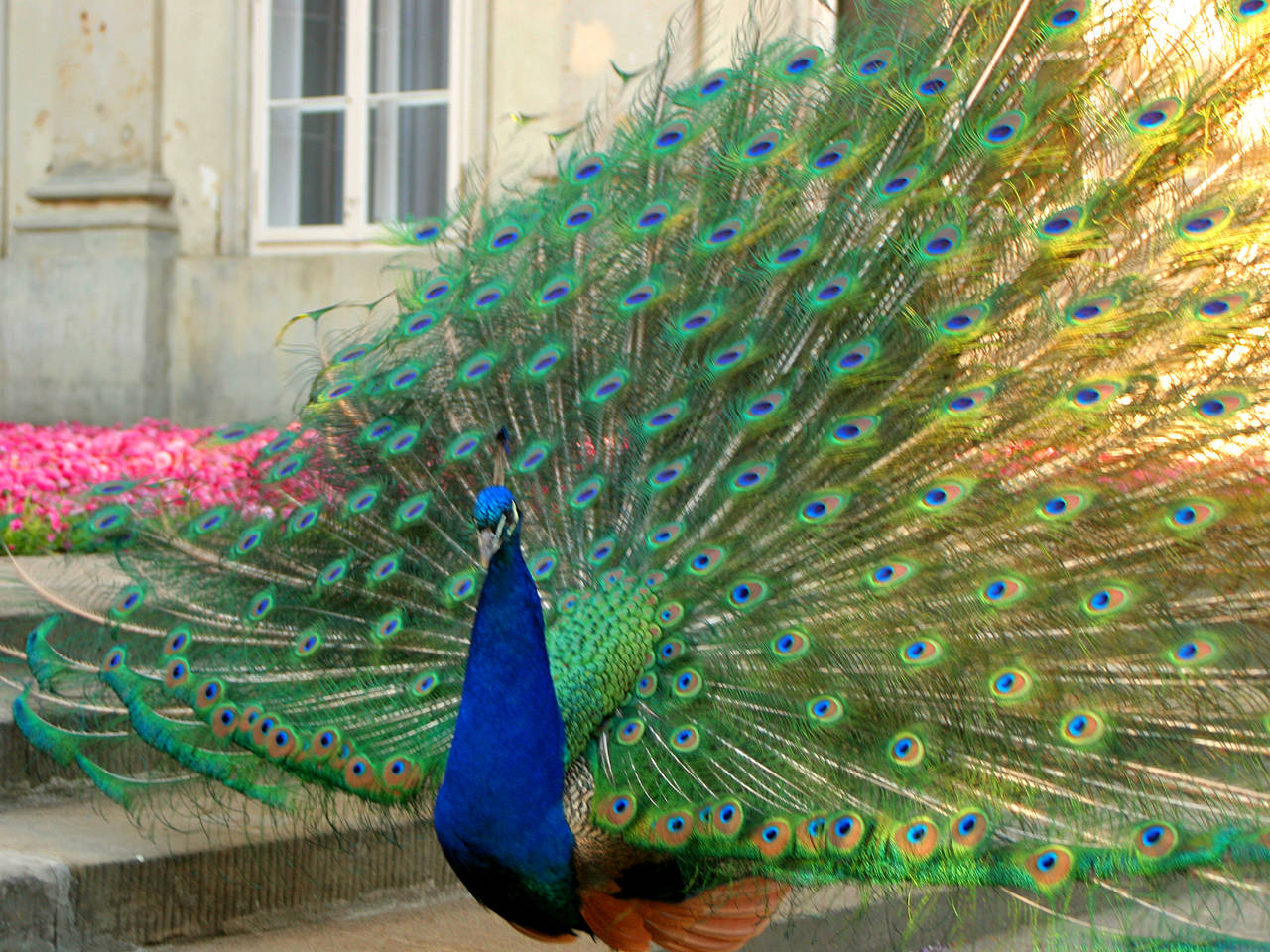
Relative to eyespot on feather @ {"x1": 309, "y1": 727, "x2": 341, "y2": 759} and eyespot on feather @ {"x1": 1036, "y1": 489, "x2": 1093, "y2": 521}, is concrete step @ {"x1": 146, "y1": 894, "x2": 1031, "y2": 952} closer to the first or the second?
eyespot on feather @ {"x1": 309, "y1": 727, "x2": 341, "y2": 759}

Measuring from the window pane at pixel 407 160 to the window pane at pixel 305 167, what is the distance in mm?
211

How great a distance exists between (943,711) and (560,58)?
4.64 meters

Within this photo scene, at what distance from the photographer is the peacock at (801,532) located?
85.7 inches

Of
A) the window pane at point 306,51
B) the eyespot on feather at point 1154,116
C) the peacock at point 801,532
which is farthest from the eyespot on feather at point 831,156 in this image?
the window pane at point 306,51

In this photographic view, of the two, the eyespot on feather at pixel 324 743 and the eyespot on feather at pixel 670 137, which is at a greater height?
the eyespot on feather at pixel 670 137

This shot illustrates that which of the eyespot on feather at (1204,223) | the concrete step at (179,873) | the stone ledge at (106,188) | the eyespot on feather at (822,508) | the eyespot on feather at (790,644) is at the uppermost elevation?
the stone ledge at (106,188)

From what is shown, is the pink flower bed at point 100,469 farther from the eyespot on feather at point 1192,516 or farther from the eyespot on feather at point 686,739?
the eyespot on feather at point 1192,516

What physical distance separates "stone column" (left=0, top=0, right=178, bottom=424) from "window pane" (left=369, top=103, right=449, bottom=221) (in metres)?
1.01

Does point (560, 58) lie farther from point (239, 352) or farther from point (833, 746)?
point (833, 746)

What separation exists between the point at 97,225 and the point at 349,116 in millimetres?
1298

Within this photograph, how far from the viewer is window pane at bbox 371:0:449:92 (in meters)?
6.98

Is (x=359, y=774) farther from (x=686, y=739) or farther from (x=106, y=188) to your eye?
(x=106, y=188)

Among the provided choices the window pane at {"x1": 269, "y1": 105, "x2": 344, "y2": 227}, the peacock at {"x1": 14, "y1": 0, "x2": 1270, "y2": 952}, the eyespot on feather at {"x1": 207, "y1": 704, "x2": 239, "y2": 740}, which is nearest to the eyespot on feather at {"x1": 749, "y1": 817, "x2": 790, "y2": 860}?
the peacock at {"x1": 14, "y1": 0, "x2": 1270, "y2": 952}

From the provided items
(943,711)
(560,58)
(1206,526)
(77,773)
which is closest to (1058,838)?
(943,711)
